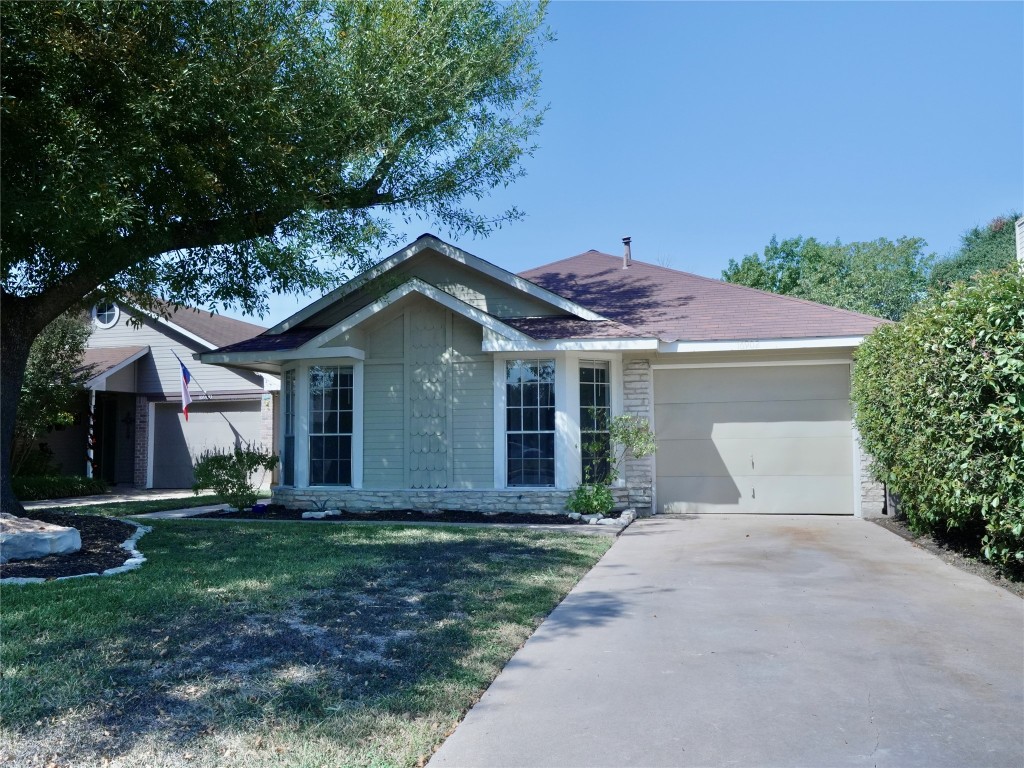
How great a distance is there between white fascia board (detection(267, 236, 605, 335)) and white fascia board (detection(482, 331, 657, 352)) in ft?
3.06

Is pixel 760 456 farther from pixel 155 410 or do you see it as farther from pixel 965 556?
pixel 155 410

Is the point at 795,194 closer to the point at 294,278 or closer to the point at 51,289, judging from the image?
the point at 294,278

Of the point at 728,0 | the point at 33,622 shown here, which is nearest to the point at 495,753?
the point at 33,622

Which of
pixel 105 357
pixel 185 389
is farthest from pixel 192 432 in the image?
pixel 105 357

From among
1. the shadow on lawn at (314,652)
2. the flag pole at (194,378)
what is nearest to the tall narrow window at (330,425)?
the shadow on lawn at (314,652)

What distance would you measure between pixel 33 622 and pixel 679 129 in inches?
633

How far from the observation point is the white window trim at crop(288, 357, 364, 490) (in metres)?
12.4

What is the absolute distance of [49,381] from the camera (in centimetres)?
1561

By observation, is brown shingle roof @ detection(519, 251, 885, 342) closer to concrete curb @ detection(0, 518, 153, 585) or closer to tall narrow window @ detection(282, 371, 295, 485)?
tall narrow window @ detection(282, 371, 295, 485)

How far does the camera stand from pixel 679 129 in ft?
57.4

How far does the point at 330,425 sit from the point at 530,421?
3387mm

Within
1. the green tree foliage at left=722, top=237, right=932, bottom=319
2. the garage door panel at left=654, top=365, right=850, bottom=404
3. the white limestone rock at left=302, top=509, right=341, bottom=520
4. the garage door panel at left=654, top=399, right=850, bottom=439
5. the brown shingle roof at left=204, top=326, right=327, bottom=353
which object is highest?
the green tree foliage at left=722, top=237, right=932, bottom=319

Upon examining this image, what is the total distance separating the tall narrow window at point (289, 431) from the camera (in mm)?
12891

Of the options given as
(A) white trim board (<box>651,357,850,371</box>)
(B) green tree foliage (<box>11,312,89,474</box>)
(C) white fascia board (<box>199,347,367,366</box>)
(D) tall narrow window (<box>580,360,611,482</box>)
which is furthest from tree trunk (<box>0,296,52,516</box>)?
(A) white trim board (<box>651,357,850,371</box>)
